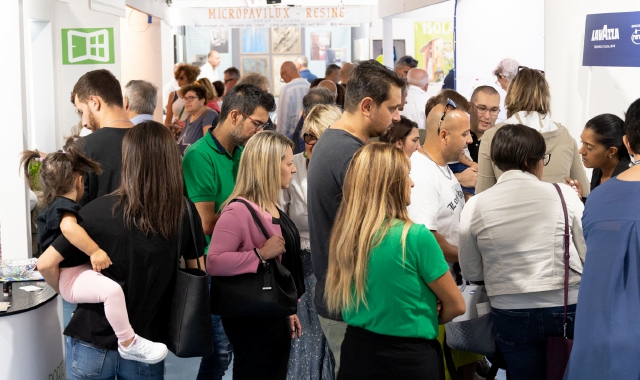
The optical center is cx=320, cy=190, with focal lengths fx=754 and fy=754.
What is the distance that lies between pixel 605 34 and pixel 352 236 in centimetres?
322

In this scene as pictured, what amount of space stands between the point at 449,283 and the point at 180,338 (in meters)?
0.99

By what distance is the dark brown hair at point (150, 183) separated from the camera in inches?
99.7

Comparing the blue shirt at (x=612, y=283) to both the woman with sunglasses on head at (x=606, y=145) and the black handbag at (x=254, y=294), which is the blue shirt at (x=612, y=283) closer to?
the black handbag at (x=254, y=294)

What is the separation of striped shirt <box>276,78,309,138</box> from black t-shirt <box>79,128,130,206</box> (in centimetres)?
411

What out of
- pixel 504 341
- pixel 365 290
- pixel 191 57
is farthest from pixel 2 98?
pixel 191 57

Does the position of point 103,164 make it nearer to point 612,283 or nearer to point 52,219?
Result: point 52,219

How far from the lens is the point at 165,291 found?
8.84ft

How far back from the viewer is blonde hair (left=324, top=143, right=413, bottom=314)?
2.37 m

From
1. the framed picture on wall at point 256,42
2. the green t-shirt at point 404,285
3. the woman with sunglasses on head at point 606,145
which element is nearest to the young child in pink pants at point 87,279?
the green t-shirt at point 404,285

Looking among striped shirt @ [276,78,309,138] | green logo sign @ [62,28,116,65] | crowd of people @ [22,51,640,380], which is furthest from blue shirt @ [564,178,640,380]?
striped shirt @ [276,78,309,138]

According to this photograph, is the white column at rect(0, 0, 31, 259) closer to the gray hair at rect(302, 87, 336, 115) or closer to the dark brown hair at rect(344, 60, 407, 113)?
the gray hair at rect(302, 87, 336, 115)

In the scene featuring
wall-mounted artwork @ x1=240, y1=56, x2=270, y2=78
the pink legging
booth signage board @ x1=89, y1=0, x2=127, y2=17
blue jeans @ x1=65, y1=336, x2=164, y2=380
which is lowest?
blue jeans @ x1=65, y1=336, x2=164, y2=380

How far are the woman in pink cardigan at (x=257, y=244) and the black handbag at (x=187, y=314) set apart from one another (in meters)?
0.36

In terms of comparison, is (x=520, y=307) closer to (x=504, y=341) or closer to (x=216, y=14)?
Result: (x=504, y=341)
